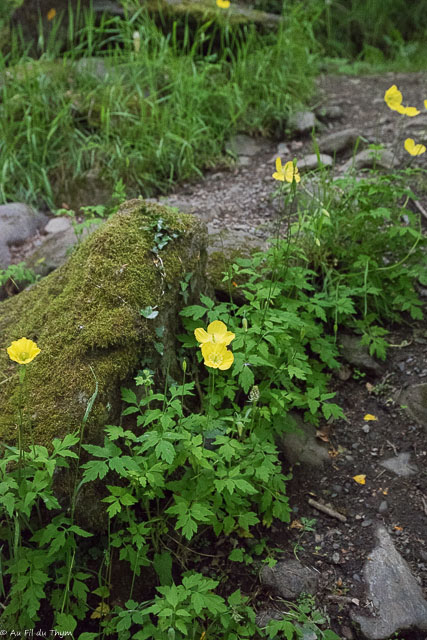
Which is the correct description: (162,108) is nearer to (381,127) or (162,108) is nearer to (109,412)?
(381,127)

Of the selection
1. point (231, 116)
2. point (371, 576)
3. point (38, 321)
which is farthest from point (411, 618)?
point (231, 116)

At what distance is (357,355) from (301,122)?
264 cm

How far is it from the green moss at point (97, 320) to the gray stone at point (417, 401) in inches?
46.3

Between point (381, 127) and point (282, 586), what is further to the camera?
point (381, 127)

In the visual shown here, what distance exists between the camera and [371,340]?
2898 millimetres

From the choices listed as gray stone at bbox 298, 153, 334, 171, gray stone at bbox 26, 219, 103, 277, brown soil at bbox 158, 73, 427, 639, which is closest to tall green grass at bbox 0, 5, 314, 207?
gray stone at bbox 298, 153, 334, 171

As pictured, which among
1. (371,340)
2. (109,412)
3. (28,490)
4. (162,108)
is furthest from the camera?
(162,108)

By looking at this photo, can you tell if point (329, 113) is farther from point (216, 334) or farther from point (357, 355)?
point (216, 334)

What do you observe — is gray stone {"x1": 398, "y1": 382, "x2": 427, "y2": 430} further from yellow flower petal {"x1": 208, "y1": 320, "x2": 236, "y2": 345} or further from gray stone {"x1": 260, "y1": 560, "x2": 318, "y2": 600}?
yellow flower petal {"x1": 208, "y1": 320, "x2": 236, "y2": 345}

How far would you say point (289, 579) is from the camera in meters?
2.03

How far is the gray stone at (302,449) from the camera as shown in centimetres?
248

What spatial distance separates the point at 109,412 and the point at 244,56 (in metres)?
3.94

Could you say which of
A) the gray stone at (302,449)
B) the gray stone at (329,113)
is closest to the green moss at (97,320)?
the gray stone at (302,449)

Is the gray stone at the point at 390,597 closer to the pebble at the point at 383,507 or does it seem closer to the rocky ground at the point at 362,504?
the rocky ground at the point at 362,504
